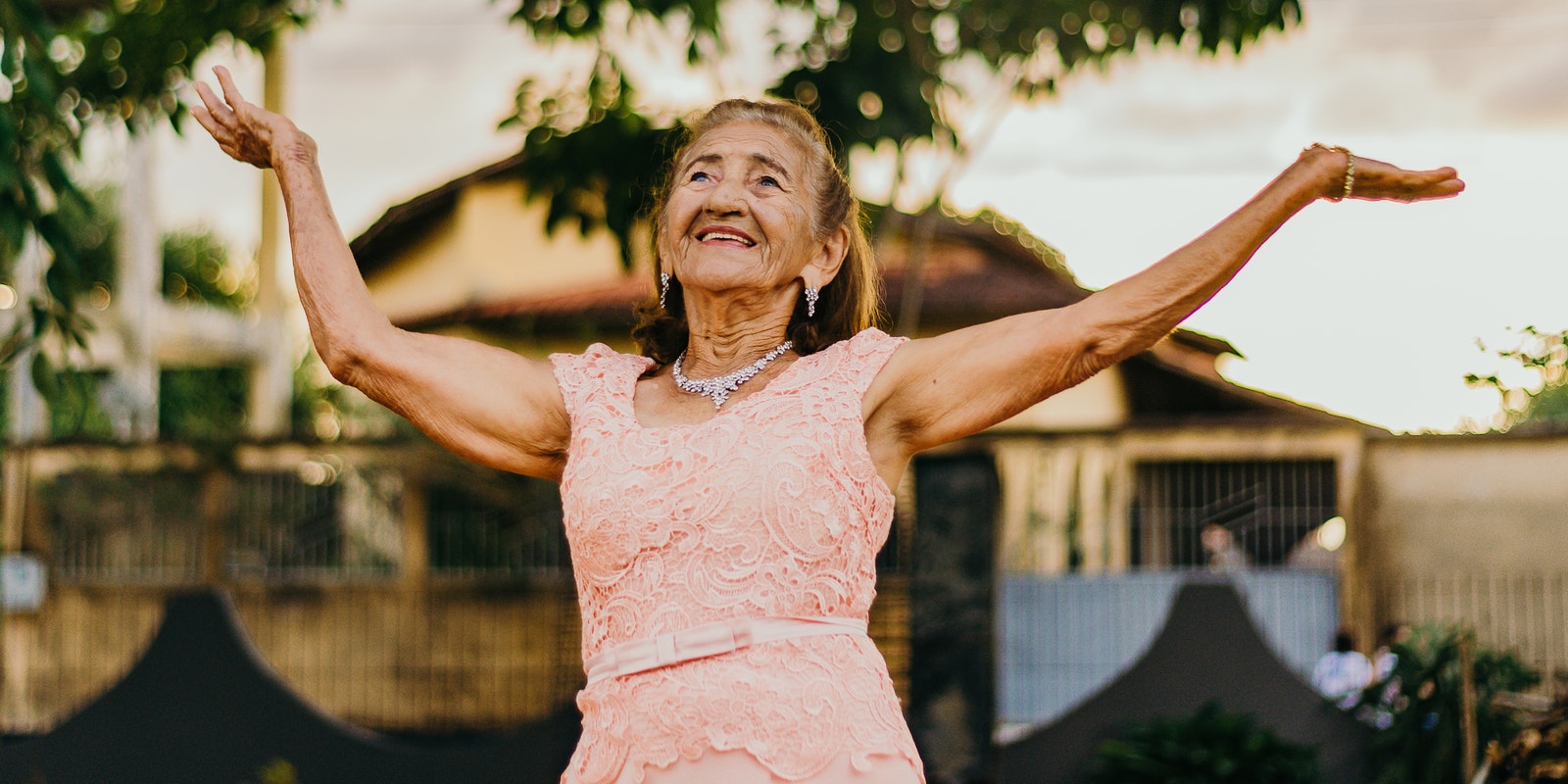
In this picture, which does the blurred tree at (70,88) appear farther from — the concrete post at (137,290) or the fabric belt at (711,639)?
the concrete post at (137,290)

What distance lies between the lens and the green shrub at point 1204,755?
5703mm

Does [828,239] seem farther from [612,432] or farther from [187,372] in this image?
[187,372]

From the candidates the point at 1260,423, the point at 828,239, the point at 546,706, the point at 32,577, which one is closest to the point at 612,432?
the point at 828,239

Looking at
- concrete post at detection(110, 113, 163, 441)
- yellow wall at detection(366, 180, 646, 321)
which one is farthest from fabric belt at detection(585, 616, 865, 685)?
concrete post at detection(110, 113, 163, 441)

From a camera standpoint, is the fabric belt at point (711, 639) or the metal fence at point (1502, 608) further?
the metal fence at point (1502, 608)

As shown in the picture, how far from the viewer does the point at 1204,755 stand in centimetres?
570

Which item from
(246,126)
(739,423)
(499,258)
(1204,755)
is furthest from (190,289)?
(739,423)

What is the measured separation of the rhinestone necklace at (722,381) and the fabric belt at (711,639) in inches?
12.5

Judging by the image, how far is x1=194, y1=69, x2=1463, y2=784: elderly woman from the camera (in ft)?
5.97

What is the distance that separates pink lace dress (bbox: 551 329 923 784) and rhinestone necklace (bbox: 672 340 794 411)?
11cm

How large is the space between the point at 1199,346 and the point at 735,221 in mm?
15478

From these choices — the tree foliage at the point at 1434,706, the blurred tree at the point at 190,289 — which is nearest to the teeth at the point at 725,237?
the tree foliage at the point at 1434,706

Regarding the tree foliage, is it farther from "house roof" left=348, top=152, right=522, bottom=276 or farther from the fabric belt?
"house roof" left=348, top=152, right=522, bottom=276

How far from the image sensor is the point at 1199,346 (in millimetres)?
16844
